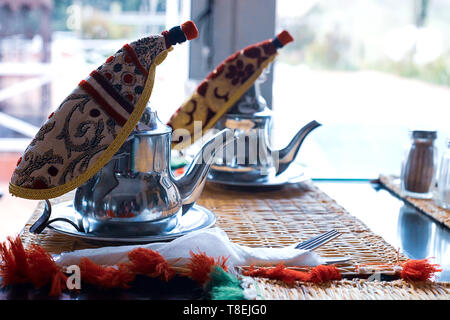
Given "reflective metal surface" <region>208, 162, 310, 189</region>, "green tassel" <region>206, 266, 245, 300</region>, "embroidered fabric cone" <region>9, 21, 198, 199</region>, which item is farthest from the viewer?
"reflective metal surface" <region>208, 162, 310, 189</region>

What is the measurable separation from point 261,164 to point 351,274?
1.36ft

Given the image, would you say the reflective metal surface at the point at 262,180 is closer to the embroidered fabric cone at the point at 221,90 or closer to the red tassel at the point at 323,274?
the embroidered fabric cone at the point at 221,90

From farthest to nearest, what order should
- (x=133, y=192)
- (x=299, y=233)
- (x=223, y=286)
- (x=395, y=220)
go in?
(x=395, y=220) < (x=299, y=233) < (x=133, y=192) < (x=223, y=286)

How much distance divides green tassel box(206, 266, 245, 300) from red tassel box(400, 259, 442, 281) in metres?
0.19

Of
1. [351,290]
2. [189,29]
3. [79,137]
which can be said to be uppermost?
[189,29]

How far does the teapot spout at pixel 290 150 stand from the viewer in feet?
3.52

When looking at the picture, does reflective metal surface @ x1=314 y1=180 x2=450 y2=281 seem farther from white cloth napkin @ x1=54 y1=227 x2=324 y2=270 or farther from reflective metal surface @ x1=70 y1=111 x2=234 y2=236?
reflective metal surface @ x1=70 y1=111 x2=234 y2=236

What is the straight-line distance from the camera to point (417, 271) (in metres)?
0.62

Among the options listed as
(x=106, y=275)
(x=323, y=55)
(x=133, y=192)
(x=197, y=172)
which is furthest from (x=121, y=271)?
(x=323, y=55)

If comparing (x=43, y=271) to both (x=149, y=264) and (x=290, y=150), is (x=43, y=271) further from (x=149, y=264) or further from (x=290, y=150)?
(x=290, y=150)

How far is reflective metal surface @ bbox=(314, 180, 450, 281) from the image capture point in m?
0.76

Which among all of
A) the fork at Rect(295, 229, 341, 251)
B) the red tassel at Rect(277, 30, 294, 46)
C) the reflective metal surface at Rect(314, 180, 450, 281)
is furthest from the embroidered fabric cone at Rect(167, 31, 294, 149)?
the fork at Rect(295, 229, 341, 251)

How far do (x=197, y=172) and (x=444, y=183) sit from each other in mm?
450

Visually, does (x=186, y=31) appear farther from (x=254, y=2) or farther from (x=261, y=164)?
(x=254, y=2)
